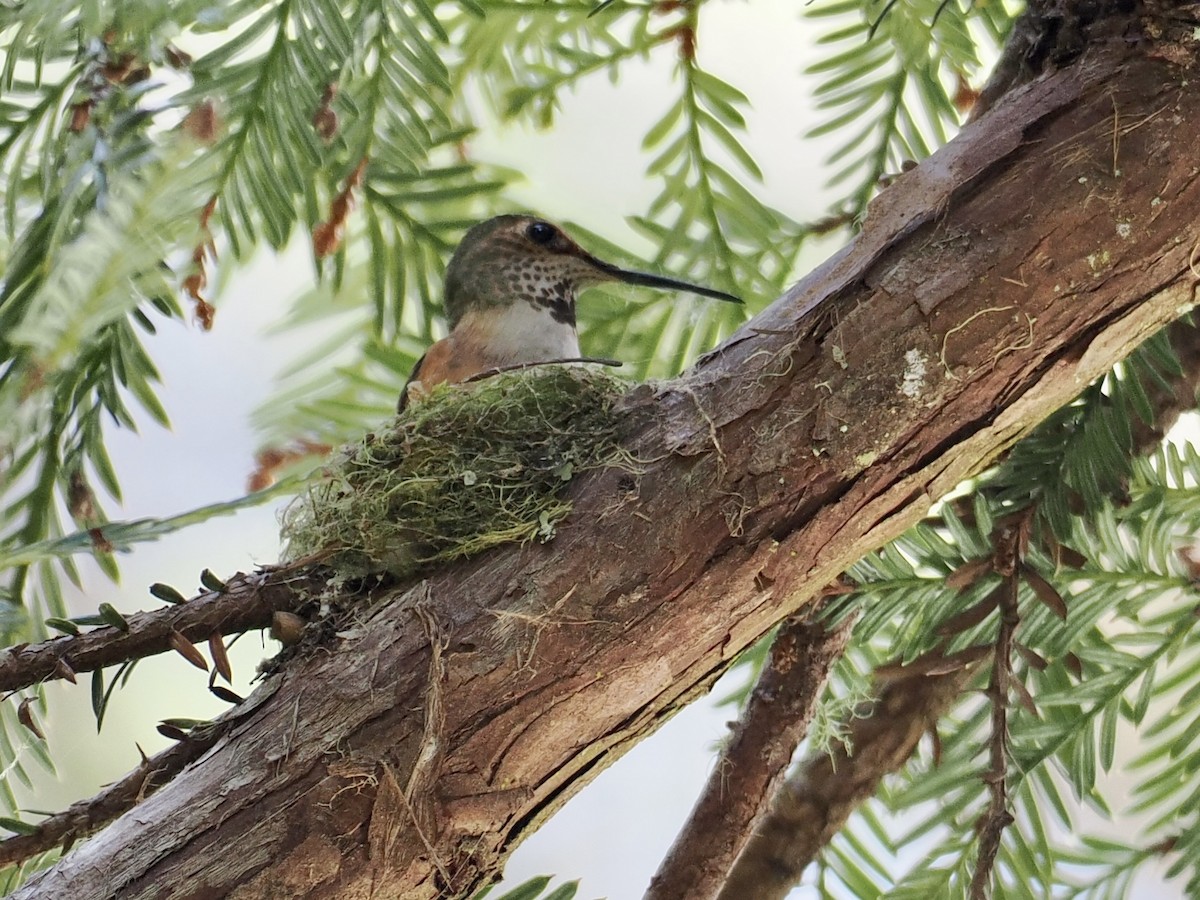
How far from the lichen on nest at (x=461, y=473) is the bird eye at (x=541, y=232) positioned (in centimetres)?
35

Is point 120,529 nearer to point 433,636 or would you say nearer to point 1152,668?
point 433,636

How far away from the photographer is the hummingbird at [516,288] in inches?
48.7

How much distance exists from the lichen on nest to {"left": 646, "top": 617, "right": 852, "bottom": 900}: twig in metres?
0.29

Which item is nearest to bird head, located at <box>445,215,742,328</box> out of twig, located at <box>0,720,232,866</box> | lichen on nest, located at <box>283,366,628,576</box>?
lichen on nest, located at <box>283,366,628,576</box>

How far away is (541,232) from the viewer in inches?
51.8

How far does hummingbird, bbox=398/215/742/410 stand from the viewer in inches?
48.7

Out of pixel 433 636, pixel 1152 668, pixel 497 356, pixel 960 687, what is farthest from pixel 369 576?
pixel 1152 668

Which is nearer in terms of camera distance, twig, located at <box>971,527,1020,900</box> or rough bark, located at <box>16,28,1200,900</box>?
rough bark, located at <box>16,28,1200,900</box>

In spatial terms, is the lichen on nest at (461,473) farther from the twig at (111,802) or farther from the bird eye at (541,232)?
the bird eye at (541,232)

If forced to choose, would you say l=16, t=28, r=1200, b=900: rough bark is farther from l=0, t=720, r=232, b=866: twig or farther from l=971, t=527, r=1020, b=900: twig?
l=971, t=527, r=1020, b=900: twig

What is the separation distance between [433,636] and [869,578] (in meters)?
0.47

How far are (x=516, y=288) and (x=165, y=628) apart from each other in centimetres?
67

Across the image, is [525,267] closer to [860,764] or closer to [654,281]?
[654,281]

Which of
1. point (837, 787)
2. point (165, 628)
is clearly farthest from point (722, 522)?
point (837, 787)
